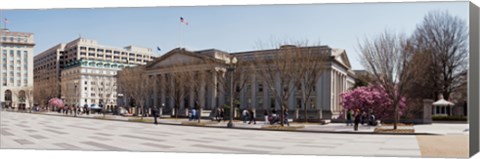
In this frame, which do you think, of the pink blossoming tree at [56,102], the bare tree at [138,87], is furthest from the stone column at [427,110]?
the bare tree at [138,87]

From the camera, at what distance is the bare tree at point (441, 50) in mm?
17609

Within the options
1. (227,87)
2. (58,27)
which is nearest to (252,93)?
(227,87)

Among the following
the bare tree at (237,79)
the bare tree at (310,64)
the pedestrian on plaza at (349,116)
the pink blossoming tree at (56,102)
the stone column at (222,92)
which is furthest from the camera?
the stone column at (222,92)

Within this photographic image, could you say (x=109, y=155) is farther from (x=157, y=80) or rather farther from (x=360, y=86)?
(x=157, y=80)

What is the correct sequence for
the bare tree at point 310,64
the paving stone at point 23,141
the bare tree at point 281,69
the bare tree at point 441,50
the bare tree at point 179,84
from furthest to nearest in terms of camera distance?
the bare tree at point 179,84
the bare tree at point 281,69
the bare tree at point 310,64
the paving stone at point 23,141
the bare tree at point 441,50

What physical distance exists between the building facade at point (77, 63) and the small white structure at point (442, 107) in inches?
521

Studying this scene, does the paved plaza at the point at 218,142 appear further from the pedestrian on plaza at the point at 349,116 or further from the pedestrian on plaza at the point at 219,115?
the pedestrian on plaza at the point at 219,115

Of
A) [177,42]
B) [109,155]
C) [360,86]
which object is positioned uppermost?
[177,42]

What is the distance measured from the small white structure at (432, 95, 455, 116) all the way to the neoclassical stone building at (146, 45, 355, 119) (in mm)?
10287

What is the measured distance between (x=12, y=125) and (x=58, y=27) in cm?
804

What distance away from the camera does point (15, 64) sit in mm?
23781

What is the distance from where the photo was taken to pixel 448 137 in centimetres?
1906

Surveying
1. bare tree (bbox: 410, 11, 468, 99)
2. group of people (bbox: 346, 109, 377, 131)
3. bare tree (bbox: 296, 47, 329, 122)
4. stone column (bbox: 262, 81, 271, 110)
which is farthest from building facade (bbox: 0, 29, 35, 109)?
stone column (bbox: 262, 81, 271, 110)

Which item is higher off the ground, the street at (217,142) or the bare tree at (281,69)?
the bare tree at (281,69)
